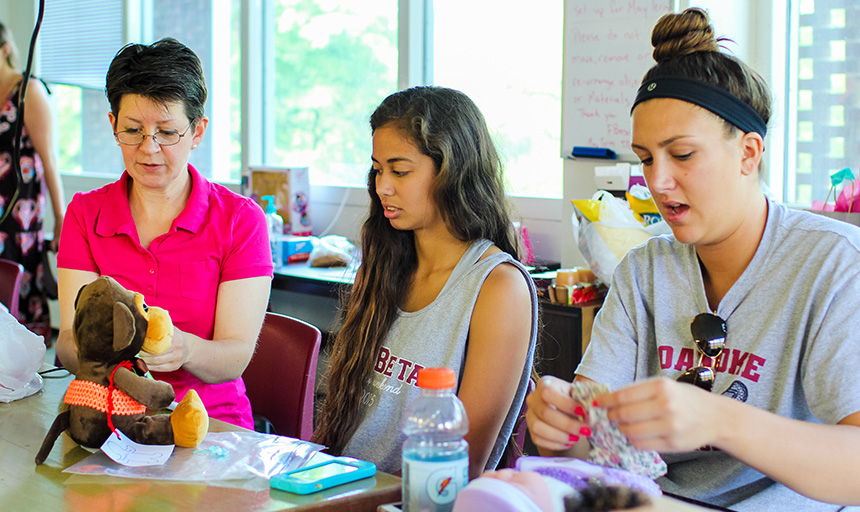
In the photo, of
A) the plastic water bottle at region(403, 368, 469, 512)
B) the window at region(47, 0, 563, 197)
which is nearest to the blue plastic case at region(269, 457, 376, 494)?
the plastic water bottle at region(403, 368, 469, 512)

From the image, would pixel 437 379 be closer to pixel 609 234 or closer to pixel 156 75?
pixel 156 75

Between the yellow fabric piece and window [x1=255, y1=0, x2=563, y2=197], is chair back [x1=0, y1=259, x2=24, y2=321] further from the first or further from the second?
the yellow fabric piece

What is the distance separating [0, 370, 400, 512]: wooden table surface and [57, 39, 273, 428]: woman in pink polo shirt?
1.43ft

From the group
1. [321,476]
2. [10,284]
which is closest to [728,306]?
[321,476]

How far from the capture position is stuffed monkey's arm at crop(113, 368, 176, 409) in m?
1.19

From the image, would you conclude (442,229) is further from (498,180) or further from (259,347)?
(259,347)

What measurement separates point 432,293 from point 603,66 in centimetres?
132

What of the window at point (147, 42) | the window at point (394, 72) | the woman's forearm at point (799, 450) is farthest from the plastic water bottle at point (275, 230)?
the woman's forearm at point (799, 450)

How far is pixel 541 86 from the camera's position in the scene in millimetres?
2928

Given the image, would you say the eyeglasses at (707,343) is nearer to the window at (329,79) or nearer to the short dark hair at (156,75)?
the short dark hair at (156,75)

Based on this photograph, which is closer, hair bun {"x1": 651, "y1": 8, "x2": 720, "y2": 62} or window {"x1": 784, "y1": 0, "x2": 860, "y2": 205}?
hair bun {"x1": 651, "y1": 8, "x2": 720, "y2": 62}

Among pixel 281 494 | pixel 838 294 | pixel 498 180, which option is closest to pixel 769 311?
pixel 838 294

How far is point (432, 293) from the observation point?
1530 mm

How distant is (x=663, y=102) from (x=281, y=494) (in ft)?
2.47
